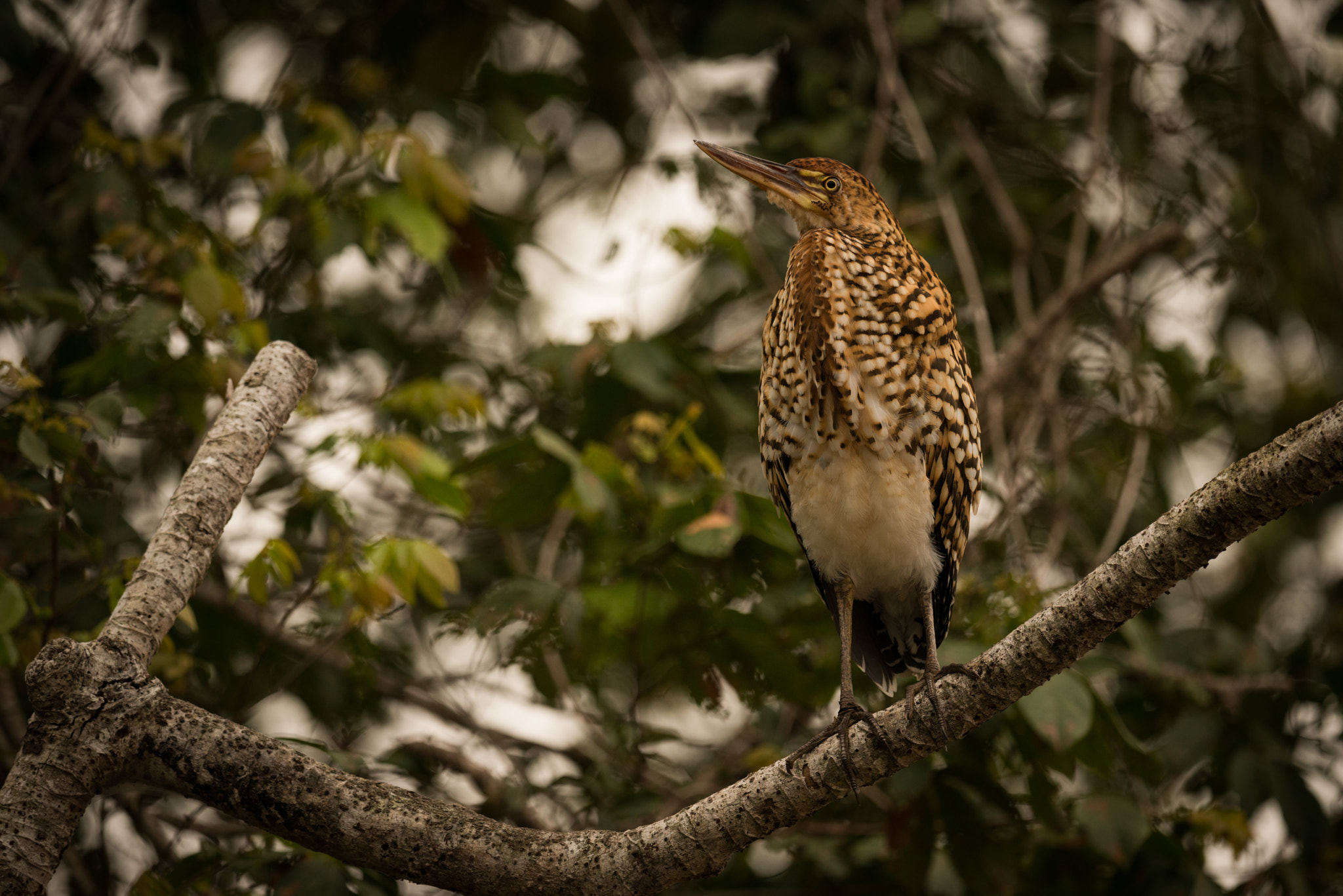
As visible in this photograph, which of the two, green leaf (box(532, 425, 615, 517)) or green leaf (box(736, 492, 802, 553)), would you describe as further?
green leaf (box(736, 492, 802, 553))

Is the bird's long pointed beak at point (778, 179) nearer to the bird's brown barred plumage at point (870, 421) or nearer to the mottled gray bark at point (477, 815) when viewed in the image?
the bird's brown barred plumage at point (870, 421)

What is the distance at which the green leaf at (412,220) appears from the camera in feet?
11.8

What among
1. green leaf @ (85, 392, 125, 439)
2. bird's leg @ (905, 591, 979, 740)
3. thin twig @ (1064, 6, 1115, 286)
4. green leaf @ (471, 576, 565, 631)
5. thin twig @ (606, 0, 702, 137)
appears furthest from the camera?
thin twig @ (1064, 6, 1115, 286)

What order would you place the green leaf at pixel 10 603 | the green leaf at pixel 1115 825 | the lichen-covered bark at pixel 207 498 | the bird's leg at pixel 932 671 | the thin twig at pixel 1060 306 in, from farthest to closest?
the thin twig at pixel 1060 306 < the green leaf at pixel 1115 825 < the green leaf at pixel 10 603 < the bird's leg at pixel 932 671 < the lichen-covered bark at pixel 207 498

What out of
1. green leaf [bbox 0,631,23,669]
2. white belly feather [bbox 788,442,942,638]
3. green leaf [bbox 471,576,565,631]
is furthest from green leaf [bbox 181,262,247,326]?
white belly feather [bbox 788,442,942,638]

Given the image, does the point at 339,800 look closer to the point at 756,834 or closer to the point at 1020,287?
the point at 756,834

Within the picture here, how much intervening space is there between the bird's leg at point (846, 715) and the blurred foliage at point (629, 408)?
31 centimetres

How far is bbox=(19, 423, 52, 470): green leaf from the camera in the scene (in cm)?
278

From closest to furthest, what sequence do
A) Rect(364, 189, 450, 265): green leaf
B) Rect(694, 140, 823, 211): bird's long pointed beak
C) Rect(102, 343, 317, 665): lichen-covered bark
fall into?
1. Rect(102, 343, 317, 665): lichen-covered bark
2. Rect(694, 140, 823, 211): bird's long pointed beak
3. Rect(364, 189, 450, 265): green leaf

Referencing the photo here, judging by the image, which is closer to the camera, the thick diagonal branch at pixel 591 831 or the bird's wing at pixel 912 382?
the thick diagonal branch at pixel 591 831

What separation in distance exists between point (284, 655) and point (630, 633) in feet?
4.58

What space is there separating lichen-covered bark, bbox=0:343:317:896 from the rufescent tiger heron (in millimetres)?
1405

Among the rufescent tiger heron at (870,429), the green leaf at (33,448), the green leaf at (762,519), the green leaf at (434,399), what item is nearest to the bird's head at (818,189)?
the rufescent tiger heron at (870,429)

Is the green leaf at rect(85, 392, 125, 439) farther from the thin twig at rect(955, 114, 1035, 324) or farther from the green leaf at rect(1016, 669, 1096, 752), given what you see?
the thin twig at rect(955, 114, 1035, 324)
